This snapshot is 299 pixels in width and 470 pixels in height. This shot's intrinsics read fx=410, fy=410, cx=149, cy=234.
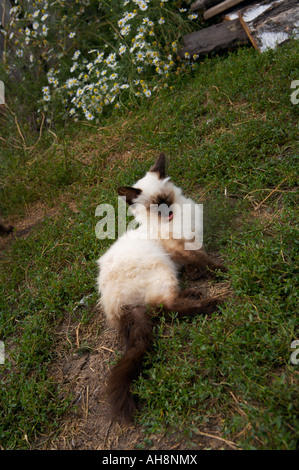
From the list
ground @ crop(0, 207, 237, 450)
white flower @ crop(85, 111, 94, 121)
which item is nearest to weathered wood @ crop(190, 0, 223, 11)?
white flower @ crop(85, 111, 94, 121)

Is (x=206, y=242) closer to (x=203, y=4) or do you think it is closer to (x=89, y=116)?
(x=89, y=116)

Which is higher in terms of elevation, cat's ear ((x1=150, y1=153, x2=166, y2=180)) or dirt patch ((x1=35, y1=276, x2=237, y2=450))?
cat's ear ((x1=150, y1=153, x2=166, y2=180))

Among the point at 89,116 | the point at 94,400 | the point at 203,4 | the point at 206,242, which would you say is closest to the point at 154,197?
the point at 206,242

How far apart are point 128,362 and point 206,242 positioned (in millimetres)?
1276

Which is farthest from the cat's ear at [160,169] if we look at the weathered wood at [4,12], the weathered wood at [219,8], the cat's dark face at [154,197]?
the weathered wood at [4,12]

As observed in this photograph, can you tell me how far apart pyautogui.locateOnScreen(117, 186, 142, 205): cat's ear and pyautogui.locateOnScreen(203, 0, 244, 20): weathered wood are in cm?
384

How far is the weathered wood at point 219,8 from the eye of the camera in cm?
553

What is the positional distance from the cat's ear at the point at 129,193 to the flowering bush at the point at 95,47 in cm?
275

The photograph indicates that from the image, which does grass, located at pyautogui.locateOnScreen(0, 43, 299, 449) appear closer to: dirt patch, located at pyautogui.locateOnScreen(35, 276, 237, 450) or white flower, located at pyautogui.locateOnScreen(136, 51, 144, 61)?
dirt patch, located at pyautogui.locateOnScreen(35, 276, 237, 450)

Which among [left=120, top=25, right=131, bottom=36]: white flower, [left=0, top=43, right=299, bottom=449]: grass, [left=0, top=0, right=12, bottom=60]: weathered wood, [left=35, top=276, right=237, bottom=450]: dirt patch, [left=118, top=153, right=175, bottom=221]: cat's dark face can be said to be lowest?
[left=35, top=276, right=237, bottom=450]: dirt patch

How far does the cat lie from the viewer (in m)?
2.41

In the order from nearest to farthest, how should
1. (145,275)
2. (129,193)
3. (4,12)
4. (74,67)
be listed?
(145,275) < (129,193) < (74,67) < (4,12)

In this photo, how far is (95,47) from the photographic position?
21.2 ft
